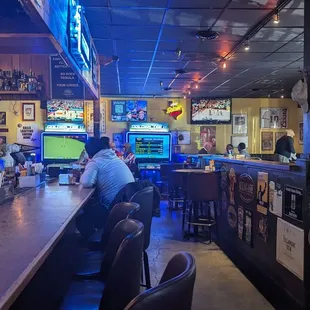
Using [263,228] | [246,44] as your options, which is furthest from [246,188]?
[246,44]

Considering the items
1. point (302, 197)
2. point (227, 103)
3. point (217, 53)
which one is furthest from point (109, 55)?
point (227, 103)

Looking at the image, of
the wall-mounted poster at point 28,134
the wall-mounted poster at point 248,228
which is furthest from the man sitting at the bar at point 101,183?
the wall-mounted poster at point 28,134

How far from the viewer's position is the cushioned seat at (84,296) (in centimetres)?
178

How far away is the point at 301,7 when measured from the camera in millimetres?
4172

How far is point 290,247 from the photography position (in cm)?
292

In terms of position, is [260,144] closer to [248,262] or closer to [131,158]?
[131,158]

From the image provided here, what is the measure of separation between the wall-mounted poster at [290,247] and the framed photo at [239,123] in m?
8.59

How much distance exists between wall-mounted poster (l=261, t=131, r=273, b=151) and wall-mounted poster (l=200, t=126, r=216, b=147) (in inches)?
60.9

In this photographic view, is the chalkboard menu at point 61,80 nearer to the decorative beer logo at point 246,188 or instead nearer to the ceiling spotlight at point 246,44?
the ceiling spotlight at point 246,44

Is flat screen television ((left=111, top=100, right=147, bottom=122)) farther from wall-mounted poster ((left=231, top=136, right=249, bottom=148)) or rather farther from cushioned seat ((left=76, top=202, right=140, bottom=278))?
cushioned seat ((left=76, top=202, right=140, bottom=278))

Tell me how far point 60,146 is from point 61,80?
4982 mm

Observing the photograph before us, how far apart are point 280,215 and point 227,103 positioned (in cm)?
859

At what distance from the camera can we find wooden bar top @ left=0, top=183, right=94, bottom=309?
1.15 m

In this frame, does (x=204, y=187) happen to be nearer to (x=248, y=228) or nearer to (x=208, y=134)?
(x=248, y=228)
